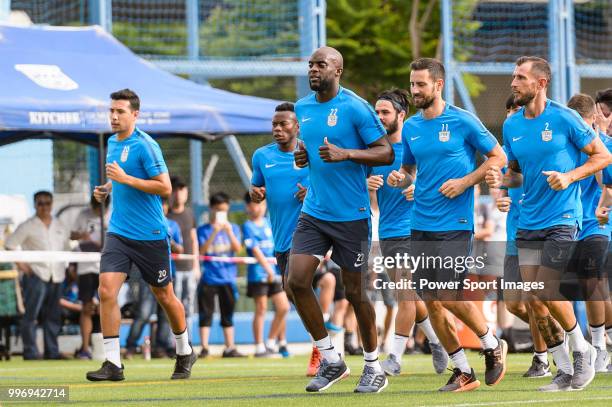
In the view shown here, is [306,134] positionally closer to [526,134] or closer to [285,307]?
[526,134]

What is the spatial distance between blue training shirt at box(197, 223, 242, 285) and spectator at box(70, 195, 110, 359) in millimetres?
1395

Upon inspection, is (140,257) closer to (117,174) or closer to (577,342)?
(117,174)

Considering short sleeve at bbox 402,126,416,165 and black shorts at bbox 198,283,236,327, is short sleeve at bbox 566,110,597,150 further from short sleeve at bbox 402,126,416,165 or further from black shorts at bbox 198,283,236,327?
black shorts at bbox 198,283,236,327

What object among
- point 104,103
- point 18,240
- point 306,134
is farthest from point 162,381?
point 18,240

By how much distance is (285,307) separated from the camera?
18234mm

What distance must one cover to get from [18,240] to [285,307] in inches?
142

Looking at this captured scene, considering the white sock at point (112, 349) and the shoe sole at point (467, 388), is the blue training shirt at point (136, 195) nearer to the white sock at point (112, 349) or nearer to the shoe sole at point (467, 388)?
the white sock at point (112, 349)

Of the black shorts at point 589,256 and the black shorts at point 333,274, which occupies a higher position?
the black shorts at point 589,256

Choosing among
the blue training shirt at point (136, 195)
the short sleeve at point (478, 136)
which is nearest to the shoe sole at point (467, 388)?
the short sleeve at point (478, 136)

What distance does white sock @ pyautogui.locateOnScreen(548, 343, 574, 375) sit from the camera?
10.3 m

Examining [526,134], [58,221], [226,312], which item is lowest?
[226,312]

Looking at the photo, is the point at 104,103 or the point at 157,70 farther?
the point at 157,70

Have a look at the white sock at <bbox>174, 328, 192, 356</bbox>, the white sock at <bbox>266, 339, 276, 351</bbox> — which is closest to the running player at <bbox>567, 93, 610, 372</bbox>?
the white sock at <bbox>174, 328, 192, 356</bbox>

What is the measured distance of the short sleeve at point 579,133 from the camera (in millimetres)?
10117
